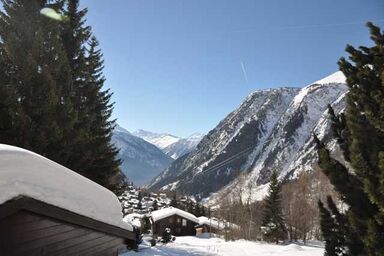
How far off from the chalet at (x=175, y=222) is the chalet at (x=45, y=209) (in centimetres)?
6224

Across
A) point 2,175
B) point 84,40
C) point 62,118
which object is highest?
point 84,40

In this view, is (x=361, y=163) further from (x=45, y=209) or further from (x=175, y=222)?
(x=175, y=222)

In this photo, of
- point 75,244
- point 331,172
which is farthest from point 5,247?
point 331,172

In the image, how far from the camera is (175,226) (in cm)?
7088

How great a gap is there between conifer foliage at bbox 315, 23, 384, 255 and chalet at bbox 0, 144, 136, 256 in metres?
6.46

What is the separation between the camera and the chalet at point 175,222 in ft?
227

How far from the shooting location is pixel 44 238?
595cm

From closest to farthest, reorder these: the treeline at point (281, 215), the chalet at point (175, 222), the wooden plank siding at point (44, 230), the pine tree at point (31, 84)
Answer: the wooden plank siding at point (44, 230) < the pine tree at point (31, 84) < the treeline at point (281, 215) < the chalet at point (175, 222)

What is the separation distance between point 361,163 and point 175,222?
210 feet

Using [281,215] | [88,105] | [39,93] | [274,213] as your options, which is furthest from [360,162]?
[281,215]

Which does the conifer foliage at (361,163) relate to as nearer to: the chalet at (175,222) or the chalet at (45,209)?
the chalet at (45,209)

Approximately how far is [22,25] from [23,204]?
13.8 metres

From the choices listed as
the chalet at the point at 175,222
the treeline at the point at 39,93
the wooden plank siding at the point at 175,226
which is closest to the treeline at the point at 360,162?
the treeline at the point at 39,93

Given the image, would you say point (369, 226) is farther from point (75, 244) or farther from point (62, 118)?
point (62, 118)
